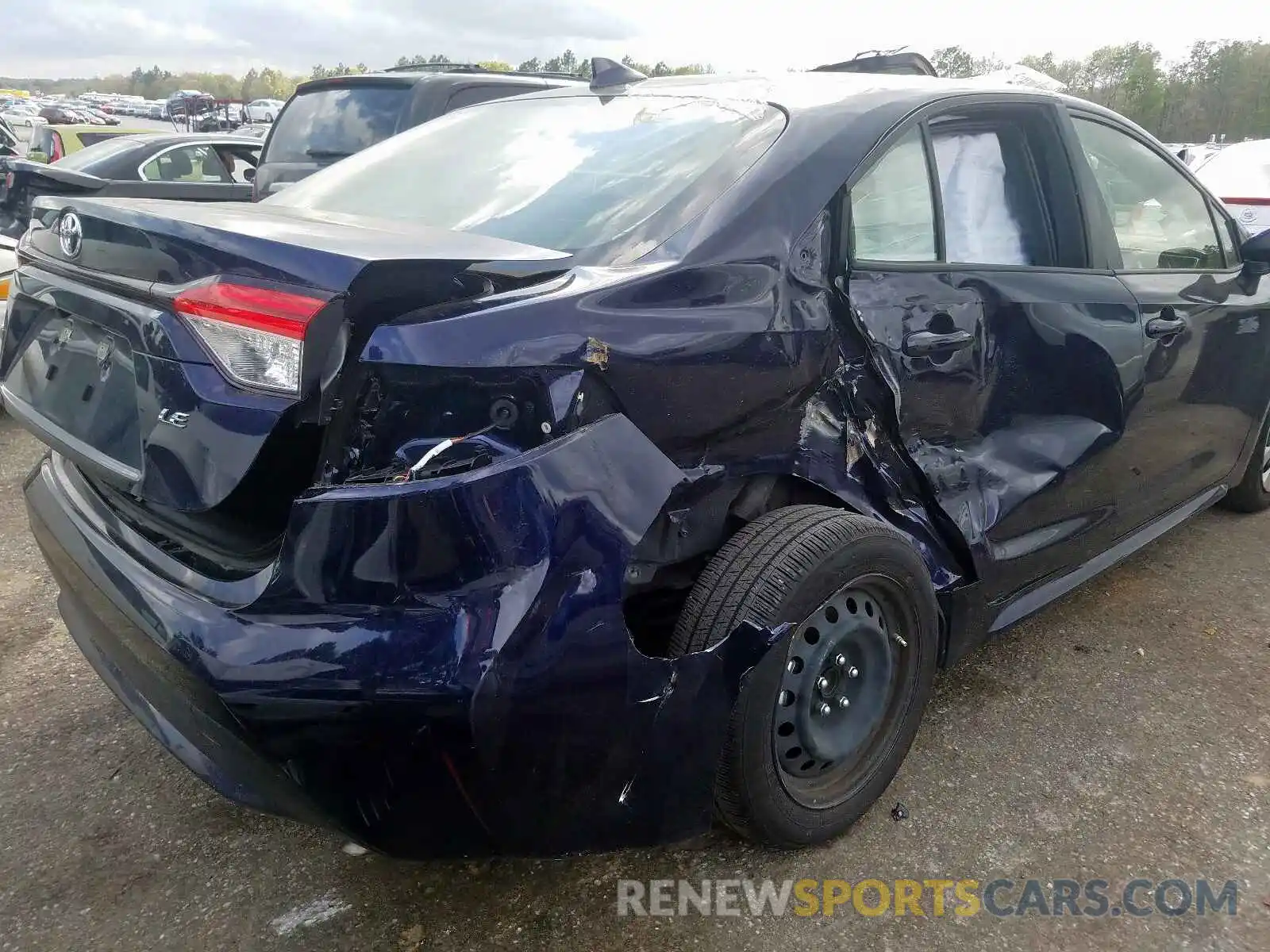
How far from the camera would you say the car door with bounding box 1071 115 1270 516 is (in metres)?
2.82

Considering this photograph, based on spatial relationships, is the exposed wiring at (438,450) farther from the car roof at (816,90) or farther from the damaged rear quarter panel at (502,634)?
the car roof at (816,90)

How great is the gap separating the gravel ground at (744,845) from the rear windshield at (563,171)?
1.35m

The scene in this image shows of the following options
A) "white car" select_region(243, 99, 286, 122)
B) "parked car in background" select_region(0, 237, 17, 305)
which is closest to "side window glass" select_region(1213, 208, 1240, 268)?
"parked car in background" select_region(0, 237, 17, 305)

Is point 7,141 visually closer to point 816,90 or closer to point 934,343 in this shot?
point 816,90

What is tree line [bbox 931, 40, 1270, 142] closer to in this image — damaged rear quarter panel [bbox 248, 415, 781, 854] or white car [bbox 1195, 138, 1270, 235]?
white car [bbox 1195, 138, 1270, 235]

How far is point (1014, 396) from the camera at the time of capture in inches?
96.3

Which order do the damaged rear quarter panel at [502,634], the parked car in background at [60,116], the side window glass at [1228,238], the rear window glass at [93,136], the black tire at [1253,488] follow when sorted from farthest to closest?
1. the parked car in background at [60,116]
2. the rear window glass at [93,136]
3. the black tire at [1253,488]
4. the side window glass at [1228,238]
5. the damaged rear quarter panel at [502,634]

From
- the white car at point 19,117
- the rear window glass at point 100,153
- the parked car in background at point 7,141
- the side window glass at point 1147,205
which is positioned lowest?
the white car at point 19,117

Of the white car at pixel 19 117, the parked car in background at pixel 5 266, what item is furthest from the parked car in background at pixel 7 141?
the white car at pixel 19 117

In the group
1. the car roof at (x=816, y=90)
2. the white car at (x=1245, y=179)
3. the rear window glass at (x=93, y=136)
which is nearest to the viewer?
the car roof at (x=816, y=90)

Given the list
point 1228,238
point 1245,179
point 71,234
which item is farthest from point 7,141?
point 1228,238

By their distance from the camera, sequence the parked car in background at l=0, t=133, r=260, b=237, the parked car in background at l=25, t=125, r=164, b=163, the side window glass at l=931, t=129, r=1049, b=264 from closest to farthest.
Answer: the side window glass at l=931, t=129, r=1049, b=264, the parked car in background at l=0, t=133, r=260, b=237, the parked car in background at l=25, t=125, r=164, b=163

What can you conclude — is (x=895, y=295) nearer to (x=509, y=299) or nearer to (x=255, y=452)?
(x=509, y=299)

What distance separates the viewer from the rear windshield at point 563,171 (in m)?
1.99
